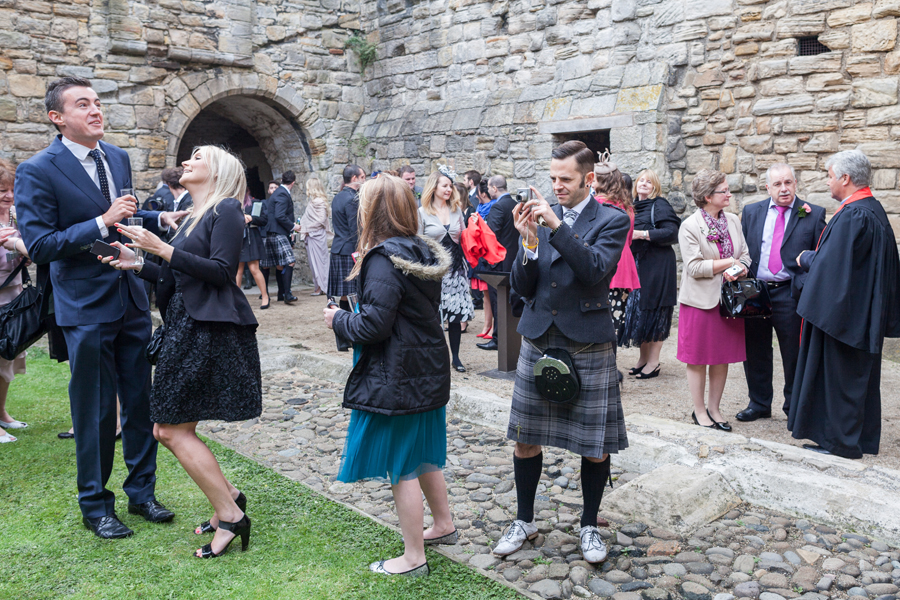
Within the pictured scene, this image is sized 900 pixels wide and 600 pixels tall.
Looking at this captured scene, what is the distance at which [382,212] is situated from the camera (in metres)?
2.91

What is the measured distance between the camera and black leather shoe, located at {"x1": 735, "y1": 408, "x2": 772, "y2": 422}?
4.99 meters

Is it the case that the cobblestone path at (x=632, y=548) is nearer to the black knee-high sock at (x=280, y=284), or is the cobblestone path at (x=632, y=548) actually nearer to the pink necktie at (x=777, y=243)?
the pink necktie at (x=777, y=243)

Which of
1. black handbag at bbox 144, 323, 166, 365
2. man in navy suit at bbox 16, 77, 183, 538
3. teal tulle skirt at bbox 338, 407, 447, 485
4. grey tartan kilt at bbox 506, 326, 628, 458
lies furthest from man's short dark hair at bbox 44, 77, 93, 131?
grey tartan kilt at bbox 506, 326, 628, 458

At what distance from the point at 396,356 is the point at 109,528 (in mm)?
A: 1632

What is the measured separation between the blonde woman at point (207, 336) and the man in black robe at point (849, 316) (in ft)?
10.4

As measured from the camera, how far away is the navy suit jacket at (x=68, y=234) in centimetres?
324

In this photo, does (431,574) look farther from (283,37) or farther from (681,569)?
(283,37)

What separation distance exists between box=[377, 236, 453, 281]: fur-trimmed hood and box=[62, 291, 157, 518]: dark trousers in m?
1.48

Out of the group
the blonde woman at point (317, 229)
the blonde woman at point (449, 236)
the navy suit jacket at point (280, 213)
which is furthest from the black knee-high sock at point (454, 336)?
the navy suit jacket at point (280, 213)

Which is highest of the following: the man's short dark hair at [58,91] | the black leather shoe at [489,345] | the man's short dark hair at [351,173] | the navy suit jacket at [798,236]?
the man's short dark hair at [351,173]

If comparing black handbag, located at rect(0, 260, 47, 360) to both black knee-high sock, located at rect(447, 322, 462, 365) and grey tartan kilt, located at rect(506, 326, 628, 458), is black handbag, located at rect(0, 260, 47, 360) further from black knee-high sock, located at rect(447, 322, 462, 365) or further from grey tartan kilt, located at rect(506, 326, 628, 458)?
black knee-high sock, located at rect(447, 322, 462, 365)

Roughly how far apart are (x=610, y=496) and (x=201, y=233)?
88.3 inches

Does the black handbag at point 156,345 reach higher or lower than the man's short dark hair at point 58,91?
lower

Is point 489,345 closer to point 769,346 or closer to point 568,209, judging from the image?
point 769,346
